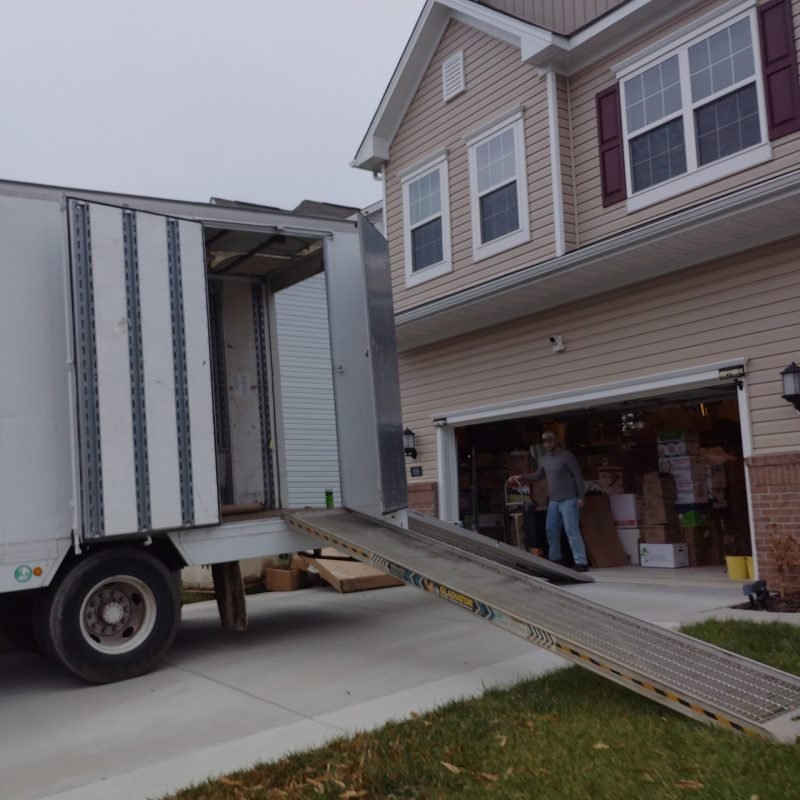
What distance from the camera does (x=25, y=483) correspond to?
5680mm

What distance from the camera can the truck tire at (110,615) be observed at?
5.67m

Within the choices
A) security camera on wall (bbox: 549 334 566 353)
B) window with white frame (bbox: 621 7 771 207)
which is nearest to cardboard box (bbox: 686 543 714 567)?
security camera on wall (bbox: 549 334 566 353)

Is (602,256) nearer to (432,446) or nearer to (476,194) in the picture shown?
(476,194)

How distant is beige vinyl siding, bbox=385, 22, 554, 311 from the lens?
1081cm

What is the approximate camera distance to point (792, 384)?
7777mm

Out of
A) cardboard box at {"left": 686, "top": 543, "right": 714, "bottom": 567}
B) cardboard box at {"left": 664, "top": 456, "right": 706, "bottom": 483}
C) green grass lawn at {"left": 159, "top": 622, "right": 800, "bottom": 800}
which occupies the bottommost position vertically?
cardboard box at {"left": 686, "top": 543, "right": 714, "bottom": 567}

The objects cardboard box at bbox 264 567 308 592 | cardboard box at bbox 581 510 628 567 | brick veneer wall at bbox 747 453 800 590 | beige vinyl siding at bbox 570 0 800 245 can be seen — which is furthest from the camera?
cardboard box at bbox 581 510 628 567

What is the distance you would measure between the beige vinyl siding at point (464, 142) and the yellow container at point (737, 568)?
4.14 metres

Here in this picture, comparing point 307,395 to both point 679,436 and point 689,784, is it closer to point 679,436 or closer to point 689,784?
point 679,436

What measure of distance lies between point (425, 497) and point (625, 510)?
2.88 m

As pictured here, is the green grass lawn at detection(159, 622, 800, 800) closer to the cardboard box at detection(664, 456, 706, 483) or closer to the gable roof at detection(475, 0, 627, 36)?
the cardboard box at detection(664, 456, 706, 483)

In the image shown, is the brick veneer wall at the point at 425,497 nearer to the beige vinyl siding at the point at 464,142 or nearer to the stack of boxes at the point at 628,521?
the stack of boxes at the point at 628,521

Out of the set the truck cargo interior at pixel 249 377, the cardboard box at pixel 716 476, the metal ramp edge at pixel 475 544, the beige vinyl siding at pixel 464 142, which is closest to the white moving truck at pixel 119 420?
the truck cargo interior at pixel 249 377

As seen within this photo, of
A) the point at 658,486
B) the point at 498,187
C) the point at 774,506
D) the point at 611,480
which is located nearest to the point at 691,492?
the point at 658,486
